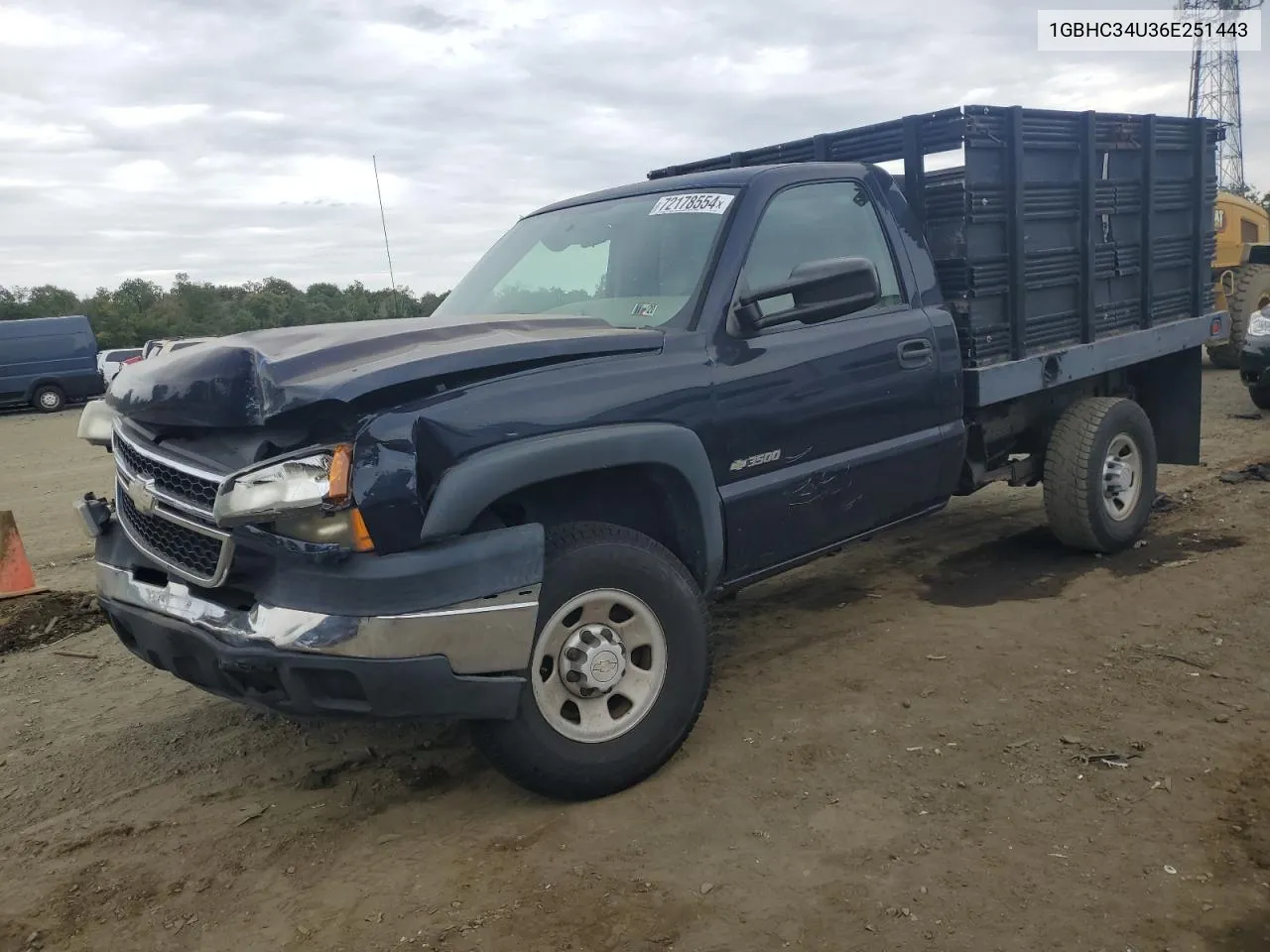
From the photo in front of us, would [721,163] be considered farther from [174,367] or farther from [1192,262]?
[174,367]

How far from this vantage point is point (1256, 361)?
9.74m

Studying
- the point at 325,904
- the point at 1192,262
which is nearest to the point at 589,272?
the point at 325,904

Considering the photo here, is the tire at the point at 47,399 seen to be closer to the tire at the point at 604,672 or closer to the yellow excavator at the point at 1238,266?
the yellow excavator at the point at 1238,266

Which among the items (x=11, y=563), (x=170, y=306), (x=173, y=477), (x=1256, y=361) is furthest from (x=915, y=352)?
(x=170, y=306)

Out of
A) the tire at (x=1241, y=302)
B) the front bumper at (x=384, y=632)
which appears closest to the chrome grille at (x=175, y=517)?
the front bumper at (x=384, y=632)

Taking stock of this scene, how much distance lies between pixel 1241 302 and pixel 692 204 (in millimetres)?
12353

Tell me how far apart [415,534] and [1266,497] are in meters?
6.01

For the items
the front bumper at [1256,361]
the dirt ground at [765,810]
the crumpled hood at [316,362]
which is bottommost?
the dirt ground at [765,810]

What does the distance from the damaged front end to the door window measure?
1.52 m

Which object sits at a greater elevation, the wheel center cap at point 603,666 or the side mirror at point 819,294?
the side mirror at point 819,294

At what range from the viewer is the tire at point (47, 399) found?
22484mm

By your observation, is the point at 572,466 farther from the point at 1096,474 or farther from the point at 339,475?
the point at 1096,474

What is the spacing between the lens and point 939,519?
688 cm

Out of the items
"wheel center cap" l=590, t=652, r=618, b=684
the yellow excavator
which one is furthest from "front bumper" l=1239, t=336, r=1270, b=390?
"wheel center cap" l=590, t=652, r=618, b=684
